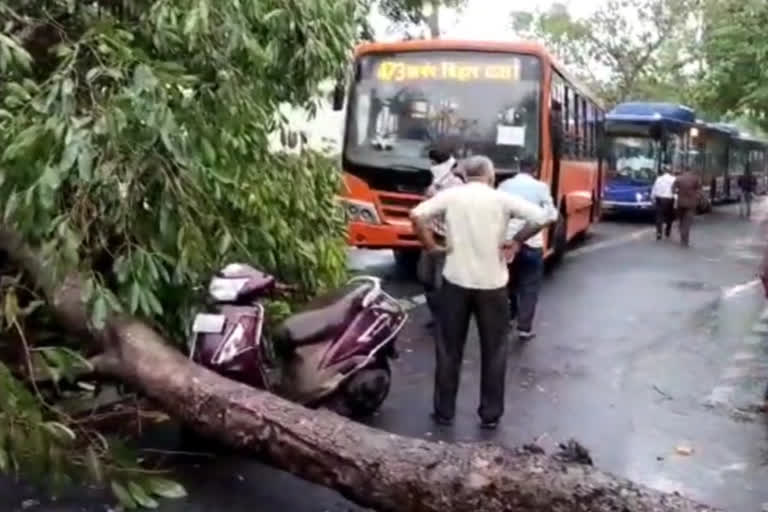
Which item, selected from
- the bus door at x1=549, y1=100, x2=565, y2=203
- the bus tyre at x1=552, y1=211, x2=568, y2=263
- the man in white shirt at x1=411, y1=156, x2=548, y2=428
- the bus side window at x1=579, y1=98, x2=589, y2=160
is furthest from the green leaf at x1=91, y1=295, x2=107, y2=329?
the bus side window at x1=579, y1=98, x2=589, y2=160

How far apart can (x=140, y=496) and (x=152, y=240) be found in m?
1.29

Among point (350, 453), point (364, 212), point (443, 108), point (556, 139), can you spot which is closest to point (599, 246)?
point (556, 139)

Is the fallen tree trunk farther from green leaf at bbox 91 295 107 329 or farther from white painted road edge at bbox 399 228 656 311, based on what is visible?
white painted road edge at bbox 399 228 656 311

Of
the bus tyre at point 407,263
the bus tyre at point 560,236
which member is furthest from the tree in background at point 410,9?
the bus tyre at point 407,263

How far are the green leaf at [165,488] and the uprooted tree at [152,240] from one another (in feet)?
0.03

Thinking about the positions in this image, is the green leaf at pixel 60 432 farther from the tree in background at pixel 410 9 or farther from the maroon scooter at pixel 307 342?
the tree in background at pixel 410 9

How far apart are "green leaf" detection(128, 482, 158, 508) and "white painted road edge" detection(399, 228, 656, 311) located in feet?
25.2

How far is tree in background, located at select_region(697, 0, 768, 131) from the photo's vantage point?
23328 mm

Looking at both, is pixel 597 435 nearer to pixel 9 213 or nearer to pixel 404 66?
pixel 9 213

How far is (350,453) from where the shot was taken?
529 cm

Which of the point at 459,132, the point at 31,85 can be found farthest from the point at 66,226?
the point at 459,132

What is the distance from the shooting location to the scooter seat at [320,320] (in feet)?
23.5

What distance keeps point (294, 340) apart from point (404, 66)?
817cm

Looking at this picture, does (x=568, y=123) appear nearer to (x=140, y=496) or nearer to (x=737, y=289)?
(x=737, y=289)
